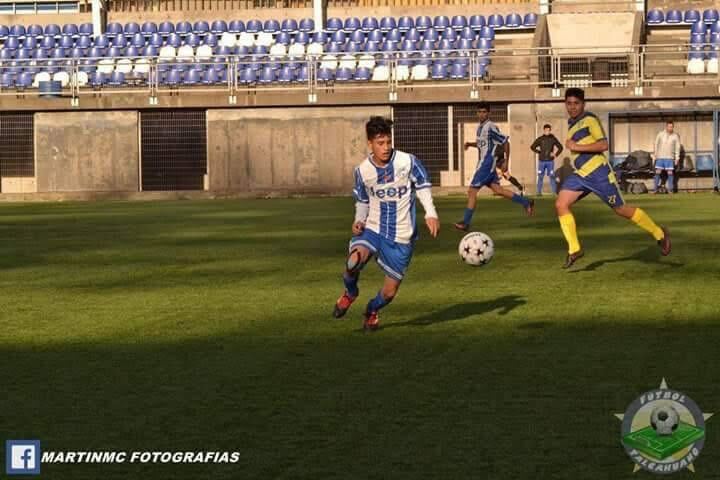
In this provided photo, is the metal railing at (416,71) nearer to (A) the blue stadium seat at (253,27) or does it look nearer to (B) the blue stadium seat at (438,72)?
(B) the blue stadium seat at (438,72)

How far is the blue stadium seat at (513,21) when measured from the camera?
46.8 m

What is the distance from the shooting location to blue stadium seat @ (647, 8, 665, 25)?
46219 millimetres

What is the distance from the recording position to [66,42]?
48.8 m

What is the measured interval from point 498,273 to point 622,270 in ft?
4.64

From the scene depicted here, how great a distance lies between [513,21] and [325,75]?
23.7ft

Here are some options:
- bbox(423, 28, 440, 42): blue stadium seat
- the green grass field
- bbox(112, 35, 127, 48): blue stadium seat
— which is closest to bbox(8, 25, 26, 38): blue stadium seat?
bbox(112, 35, 127, 48): blue stadium seat

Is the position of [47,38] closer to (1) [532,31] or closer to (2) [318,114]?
(2) [318,114]

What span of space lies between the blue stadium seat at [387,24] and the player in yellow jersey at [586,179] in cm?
3085

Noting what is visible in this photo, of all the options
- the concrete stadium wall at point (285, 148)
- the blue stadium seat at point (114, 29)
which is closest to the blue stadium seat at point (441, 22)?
the concrete stadium wall at point (285, 148)

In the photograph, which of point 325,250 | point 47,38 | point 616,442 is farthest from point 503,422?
point 47,38

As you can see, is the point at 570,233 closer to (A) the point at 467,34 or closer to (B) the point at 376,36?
(A) the point at 467,34

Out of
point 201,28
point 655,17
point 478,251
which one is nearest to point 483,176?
point 478,251

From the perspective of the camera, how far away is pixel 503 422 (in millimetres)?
7934

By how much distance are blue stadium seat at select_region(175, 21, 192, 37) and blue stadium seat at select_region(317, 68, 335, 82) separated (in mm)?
6896
